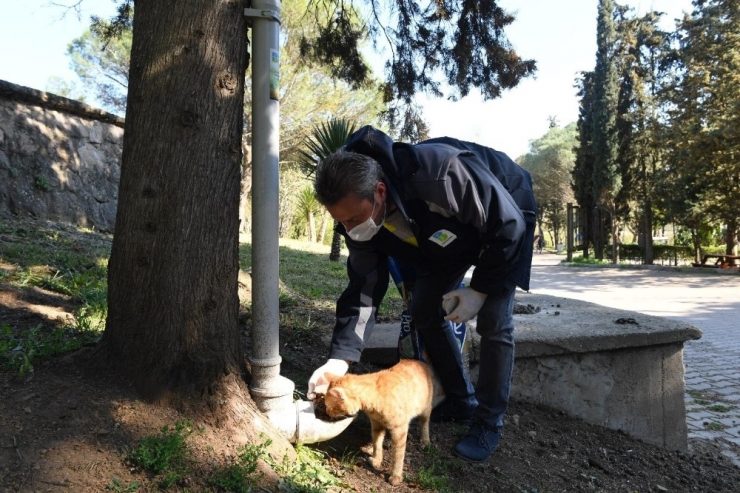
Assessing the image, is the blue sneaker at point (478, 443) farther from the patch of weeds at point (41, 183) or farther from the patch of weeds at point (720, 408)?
the patch of weeds at point (41, 183)

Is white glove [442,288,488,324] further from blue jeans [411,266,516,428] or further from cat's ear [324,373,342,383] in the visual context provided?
cat's ear [324,373,342,383]

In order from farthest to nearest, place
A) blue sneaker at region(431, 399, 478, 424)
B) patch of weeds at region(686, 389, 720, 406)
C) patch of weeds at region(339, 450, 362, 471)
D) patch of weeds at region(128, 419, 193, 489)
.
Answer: patch of weeds at region(686, 389, 720, 406)
blue sneaker at region(431, 399, 478, 424)
patch of weeds at region(339, 450, 362, 471)
patch of weeds at region(128, 419, 193, 489)

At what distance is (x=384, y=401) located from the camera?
8.03ft

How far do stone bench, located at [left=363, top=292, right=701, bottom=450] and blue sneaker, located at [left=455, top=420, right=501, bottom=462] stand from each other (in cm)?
93

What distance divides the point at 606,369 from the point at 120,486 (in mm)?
3330

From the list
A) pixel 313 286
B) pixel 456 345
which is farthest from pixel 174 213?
pixel 313 286

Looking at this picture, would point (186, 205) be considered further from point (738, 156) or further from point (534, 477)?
point (738, 156)

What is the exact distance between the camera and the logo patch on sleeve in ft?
7.98

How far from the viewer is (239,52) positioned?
247cm

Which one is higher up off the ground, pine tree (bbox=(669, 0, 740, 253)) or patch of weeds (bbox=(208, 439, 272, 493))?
pine tree (bbox=(669, 0, 740, 253))

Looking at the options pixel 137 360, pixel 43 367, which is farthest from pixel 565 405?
pixel 43 367

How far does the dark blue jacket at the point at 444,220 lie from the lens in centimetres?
230

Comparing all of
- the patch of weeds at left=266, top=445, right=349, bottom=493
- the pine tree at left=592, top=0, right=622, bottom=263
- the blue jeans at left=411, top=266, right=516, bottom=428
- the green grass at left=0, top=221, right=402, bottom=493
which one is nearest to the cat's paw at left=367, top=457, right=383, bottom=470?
the green grass at left=0, top=221, right=402, bottom=493

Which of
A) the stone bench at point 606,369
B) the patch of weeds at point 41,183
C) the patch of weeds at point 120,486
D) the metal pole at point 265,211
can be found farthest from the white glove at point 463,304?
the patch of weeds at point 41,183
